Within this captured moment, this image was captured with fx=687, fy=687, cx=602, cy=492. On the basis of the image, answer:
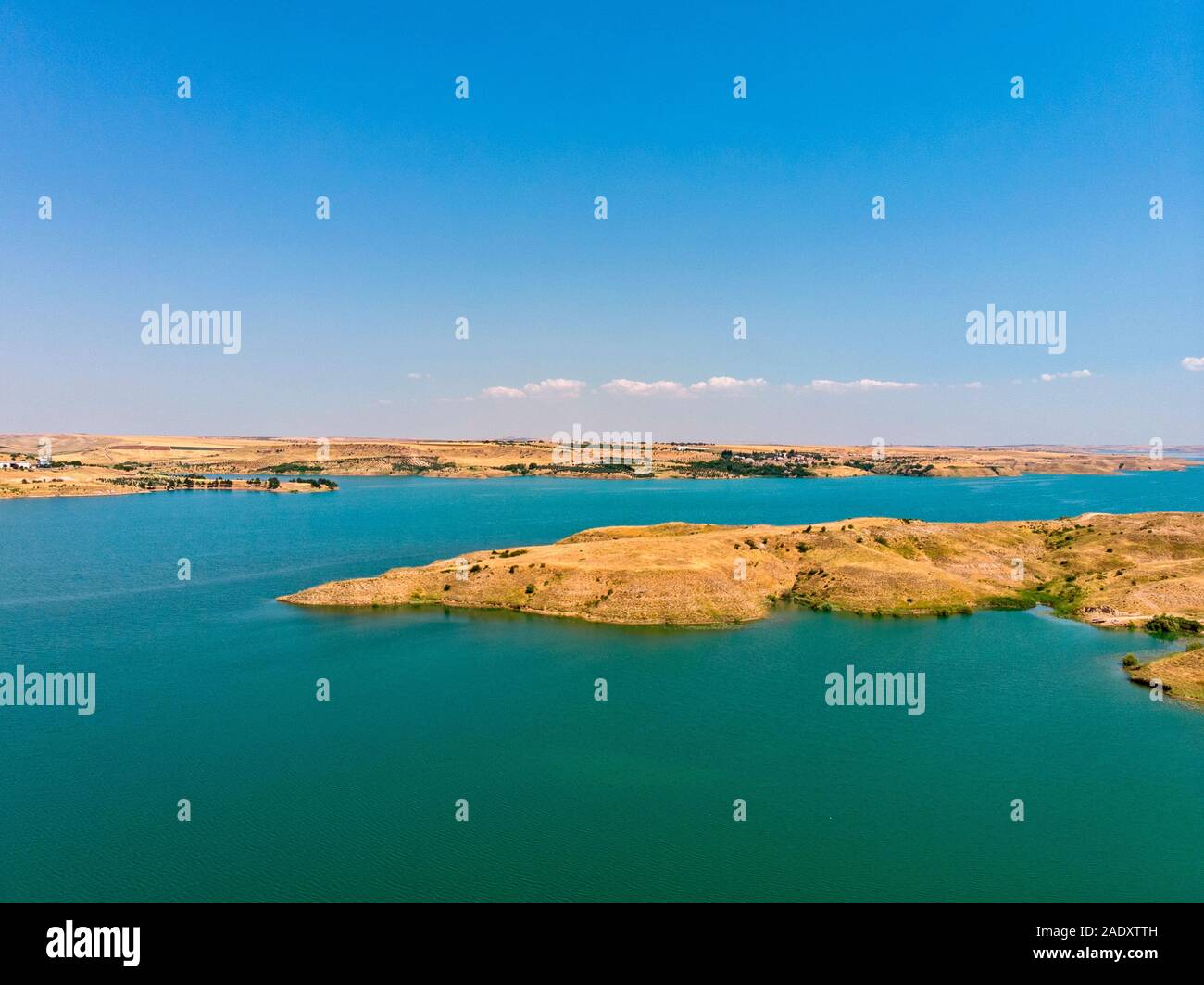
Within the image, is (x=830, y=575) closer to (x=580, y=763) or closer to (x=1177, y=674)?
(x=1177, y=674)

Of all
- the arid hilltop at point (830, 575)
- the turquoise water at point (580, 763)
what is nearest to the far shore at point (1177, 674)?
the turquoise water at point (580, 763)

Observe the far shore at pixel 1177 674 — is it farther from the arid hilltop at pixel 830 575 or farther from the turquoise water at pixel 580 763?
the arid hilltop at pixel 830 575

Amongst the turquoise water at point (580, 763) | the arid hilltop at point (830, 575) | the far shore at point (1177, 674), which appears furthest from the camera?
the arid hilltop at point (830, 575)

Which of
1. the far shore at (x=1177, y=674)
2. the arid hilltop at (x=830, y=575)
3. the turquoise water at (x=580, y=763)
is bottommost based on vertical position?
the turquoise water at (x=580, y=763)

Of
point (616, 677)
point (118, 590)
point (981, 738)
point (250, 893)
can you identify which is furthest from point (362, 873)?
point (118, 590)

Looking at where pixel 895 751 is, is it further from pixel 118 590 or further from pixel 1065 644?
pixel 118 590

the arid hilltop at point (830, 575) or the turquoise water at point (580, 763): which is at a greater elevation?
the arid hilltop at point (830, 575)
